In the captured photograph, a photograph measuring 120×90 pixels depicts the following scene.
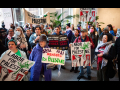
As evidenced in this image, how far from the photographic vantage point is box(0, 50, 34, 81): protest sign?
1720mm

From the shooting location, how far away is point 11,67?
5.76 ft

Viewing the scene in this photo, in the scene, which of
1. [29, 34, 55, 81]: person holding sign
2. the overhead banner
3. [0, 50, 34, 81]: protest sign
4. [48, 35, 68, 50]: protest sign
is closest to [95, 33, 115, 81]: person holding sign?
[48, 35, 68, 50]: protest sign

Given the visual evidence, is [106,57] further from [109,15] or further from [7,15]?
[109,15]

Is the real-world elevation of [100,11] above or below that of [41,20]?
above

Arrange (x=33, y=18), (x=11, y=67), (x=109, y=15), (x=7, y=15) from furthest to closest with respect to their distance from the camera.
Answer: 1. (x=109, y=15)
2. (x=7, y=15)
3. (x=33, y=18)
4. (x=11, y=67)

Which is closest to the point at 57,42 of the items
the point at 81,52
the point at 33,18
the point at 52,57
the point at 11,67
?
the point at 81,52

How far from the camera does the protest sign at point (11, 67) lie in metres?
1.72

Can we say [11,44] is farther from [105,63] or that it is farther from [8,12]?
[8,12]

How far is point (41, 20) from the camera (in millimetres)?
4180

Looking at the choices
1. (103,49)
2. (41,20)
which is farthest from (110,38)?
(41,20)

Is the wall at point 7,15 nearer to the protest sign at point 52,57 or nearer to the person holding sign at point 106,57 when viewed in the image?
the protest sign at point 52,57

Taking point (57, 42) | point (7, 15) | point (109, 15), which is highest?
point (109, 15)

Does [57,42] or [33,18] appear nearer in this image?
[57,42]
